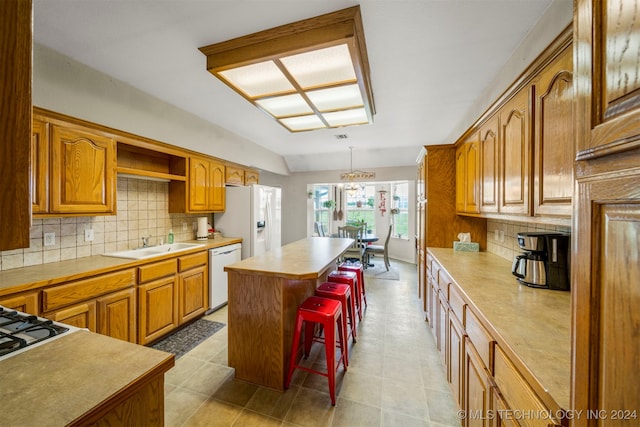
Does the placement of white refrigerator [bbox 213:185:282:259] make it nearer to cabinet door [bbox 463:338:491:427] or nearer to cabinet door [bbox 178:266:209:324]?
cabinet door [bbox 178:266:209:324]

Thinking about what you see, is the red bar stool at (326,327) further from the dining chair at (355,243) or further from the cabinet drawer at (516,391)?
the dining chair at (355,243)

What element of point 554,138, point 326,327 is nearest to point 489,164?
point 554,138

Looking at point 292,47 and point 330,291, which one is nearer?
point 292,47

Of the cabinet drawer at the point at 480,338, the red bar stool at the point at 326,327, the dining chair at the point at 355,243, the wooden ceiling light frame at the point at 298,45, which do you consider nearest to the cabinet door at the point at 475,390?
the cabinet drawer at the point at 480,338

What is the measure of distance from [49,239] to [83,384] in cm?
217

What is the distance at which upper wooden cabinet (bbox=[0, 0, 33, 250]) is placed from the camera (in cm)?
48

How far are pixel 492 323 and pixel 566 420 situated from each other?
0.44 m

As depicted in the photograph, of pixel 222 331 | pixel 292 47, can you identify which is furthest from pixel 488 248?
pixel 222 331

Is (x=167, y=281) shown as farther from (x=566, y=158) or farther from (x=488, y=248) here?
(x=488, y=248)

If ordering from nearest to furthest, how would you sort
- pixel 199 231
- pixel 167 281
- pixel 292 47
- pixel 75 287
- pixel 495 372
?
pixel 495 372
pixel 292 47
pixel 75 287
pixel 167 281
pixel 199 231

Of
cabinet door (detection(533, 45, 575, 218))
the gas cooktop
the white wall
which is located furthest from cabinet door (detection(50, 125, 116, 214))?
cabinet door (detection(533, 45, 575, 218))

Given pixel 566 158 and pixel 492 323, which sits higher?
pixel 566 158

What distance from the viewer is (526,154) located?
1.40 meters

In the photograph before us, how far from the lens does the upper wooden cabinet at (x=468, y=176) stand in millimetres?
2162
